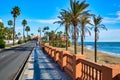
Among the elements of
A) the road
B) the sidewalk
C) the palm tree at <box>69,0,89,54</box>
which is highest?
the palm tree at <box>69,0,89,54</box>

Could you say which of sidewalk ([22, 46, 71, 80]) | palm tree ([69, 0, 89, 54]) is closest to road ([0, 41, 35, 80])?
sidewalk ([22, 46, 71, 80])

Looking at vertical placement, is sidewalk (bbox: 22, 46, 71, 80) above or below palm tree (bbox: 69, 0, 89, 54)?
below

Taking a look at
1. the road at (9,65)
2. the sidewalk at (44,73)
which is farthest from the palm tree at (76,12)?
the sidewalk at (44,73)

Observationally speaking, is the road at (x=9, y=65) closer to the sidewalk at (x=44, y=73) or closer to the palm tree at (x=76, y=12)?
the sidewalk at (x=44, y=73)

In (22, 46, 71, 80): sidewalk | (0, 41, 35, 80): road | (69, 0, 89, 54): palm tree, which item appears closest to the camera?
(22, 46, 71, 80): sidewalk

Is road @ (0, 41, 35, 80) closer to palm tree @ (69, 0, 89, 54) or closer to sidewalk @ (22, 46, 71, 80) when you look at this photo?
sidewalk @ (22, 46, 71, 80)

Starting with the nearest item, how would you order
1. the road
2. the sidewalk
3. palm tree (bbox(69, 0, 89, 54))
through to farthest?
the sidewalk < the road < palm tree (bbox(69, 0, 89, 54))

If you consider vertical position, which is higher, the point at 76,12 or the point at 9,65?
the point at 76,12

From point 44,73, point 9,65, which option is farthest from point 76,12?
point 44,73

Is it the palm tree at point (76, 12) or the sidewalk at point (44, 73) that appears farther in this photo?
the palm tree at point (76, 12)

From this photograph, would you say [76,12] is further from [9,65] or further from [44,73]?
Answer: [44,73]

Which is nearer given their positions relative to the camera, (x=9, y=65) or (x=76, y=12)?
(x=9, y=65)

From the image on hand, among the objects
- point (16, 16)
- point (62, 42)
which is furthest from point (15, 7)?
point (62, 42)

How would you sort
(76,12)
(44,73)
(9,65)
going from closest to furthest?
(44,73), (9,65), (76,12)
